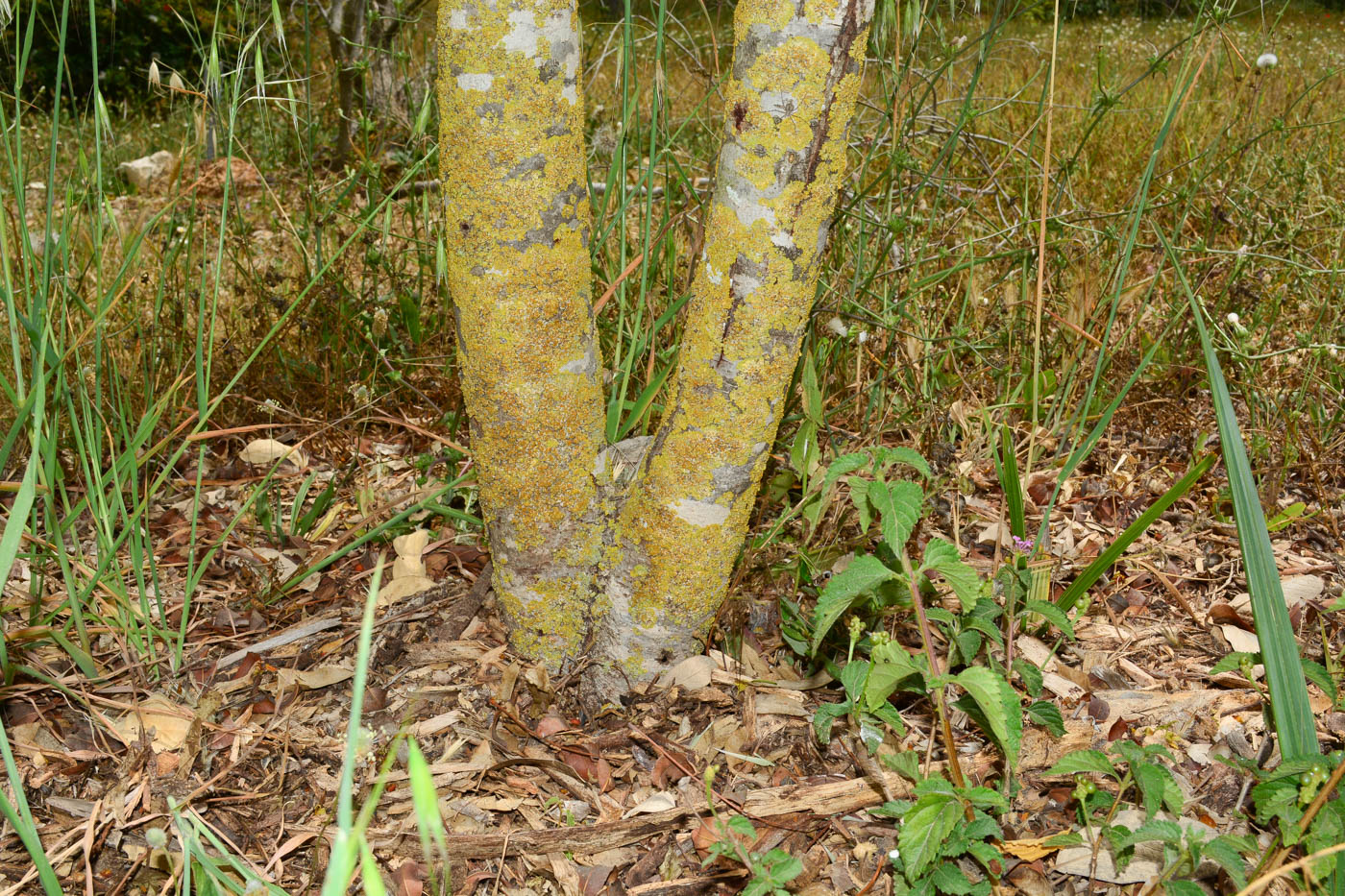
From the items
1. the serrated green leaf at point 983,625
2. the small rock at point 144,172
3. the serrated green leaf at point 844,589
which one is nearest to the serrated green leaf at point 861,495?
the serrated green leaf at point 844,589

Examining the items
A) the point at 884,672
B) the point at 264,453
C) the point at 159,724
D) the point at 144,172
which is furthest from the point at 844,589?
the point at 144,172

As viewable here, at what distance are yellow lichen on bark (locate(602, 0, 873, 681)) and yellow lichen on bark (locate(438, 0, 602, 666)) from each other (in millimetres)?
108

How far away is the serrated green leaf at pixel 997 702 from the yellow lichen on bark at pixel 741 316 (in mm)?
419

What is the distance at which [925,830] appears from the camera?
1075 mm

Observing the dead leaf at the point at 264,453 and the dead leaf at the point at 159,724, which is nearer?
the dead leaf at the point at 159,724

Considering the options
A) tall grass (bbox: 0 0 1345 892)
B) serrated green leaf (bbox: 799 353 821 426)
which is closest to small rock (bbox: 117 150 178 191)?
tall grass (bbox: 0 0 1345 892)

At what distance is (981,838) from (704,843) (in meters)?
0.36

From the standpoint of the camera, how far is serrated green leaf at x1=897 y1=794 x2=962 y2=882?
3.47 ft

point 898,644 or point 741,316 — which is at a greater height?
point 741,316

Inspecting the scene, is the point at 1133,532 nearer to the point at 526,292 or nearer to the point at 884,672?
the point at 884,672

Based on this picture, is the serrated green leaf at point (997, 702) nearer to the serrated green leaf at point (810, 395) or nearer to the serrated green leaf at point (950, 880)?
the serrated green leaf at point (950, 880)

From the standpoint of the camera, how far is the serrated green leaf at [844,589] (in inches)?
47.1

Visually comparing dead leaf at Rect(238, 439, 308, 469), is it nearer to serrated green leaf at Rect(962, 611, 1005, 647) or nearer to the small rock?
serrated green leaf at Rect(962, 611, 1005, 647)

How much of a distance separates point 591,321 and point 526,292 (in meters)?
0.13
